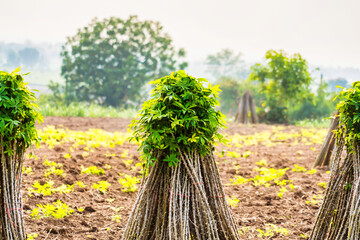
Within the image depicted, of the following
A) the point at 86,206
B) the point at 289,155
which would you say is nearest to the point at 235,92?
the point at 289,155

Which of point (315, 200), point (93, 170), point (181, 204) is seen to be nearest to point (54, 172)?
point (93, 170)

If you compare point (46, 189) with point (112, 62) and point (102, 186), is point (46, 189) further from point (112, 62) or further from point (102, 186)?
point (112, 62)

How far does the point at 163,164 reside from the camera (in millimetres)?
3297

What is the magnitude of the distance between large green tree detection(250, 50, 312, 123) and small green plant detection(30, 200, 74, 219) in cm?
1441

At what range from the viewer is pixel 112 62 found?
28438 millimetres

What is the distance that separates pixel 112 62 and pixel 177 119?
85.8 feet

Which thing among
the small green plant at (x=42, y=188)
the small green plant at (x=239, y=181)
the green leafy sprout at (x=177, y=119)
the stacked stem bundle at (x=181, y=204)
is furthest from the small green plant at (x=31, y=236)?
the small green plant at (x=239, y=181)

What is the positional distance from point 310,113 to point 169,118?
2375 cm

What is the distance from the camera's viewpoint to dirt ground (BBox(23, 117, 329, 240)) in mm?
4211

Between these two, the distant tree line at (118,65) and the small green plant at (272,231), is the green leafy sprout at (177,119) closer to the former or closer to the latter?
the small green plant at (272,231)

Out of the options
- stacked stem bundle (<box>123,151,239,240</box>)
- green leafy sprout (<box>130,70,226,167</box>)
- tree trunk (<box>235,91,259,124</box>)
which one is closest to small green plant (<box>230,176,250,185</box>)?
stacked stem bundle (<box>123,151,239,240</box>)

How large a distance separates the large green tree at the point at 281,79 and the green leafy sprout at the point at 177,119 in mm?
14946

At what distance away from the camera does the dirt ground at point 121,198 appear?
4.21 metres

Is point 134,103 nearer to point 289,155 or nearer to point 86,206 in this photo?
point 289,155
